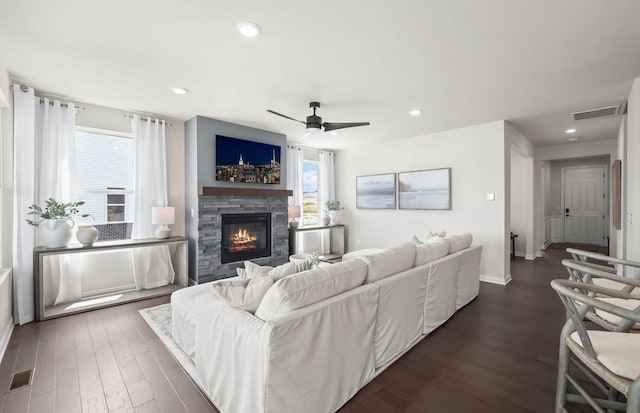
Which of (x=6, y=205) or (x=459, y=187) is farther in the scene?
(x=459, y=187)

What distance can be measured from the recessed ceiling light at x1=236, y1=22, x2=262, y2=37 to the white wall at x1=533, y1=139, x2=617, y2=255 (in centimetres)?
710

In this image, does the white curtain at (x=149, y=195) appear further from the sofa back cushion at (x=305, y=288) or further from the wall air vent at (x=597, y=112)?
the wall air vent at (x=597, y=112)

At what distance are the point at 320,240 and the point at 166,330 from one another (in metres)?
4.28

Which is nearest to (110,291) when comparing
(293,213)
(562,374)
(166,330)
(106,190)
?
(106,190)

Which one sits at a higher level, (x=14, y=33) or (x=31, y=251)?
(x=14, y=33)

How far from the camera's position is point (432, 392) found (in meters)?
2.02

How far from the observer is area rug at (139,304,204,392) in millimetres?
2331

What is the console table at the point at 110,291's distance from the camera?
326cm

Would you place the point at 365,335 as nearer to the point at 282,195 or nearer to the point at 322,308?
the point at 322,308

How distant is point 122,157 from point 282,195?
2601 mm

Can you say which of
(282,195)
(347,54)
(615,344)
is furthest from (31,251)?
(615,344)

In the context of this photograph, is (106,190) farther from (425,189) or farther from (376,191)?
(425,189)

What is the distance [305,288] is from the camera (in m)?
1.75

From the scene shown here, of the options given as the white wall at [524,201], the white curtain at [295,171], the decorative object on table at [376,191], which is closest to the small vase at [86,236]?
the white curtain at [295,171]
